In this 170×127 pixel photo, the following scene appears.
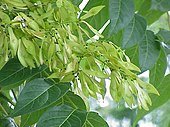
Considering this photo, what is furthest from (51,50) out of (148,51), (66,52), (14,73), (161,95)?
(161,95)

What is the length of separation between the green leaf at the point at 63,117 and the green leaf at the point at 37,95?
0.05ft

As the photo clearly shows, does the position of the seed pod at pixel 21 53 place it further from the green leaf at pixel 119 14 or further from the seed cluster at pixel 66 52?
the green leaf at pixel 119 14

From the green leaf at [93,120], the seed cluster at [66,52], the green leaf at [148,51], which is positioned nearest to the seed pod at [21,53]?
the seed cluster at [66,52]

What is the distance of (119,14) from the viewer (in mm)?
677

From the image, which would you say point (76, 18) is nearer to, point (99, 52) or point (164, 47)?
point (99, 52)

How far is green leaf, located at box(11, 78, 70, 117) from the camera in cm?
56

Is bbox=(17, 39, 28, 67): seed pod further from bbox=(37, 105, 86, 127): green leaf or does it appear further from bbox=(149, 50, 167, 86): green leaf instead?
bbox=(149, 50, 167, 86): green leaf

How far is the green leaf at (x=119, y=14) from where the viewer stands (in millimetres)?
664

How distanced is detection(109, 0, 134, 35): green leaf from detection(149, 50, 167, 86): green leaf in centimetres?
13

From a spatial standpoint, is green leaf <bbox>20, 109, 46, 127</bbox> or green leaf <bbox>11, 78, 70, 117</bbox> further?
green leaf <bbox>20, 109, 46, 127</bbox>

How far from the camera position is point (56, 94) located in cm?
59

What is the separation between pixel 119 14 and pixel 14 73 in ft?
0.56

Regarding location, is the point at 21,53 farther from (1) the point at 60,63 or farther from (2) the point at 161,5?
(2) the point at 161,5

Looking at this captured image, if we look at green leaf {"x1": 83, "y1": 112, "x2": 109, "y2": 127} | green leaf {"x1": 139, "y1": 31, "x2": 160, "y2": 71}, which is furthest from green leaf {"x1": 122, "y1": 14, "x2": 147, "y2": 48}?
green leaf {"x1": 83, "y1": 112, "x2": 109, "y2": 127}
